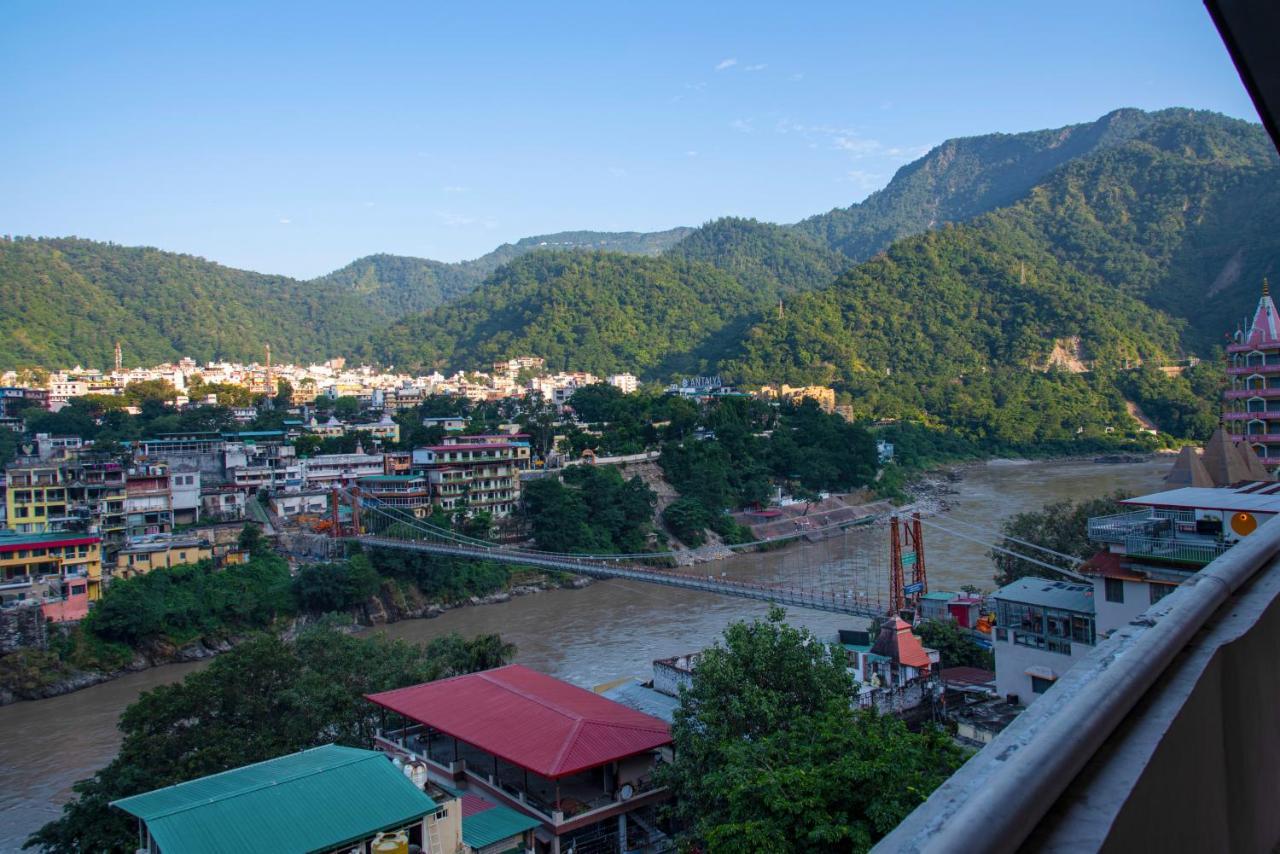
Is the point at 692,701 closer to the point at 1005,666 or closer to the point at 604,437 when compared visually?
the point at 1005,666

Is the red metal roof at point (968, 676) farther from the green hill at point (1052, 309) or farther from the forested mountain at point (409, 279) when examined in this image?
the forested mountain at point (409, 279)

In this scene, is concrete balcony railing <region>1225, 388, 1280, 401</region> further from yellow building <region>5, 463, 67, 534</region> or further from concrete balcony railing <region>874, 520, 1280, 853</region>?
yellow building <region>5, 463, 67, 534</region>

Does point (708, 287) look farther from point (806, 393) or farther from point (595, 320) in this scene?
point (806, 393)

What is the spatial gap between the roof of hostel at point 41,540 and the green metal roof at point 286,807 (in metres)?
6.37

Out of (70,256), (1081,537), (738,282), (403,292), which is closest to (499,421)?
(1081,537)

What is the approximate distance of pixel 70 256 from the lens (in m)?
35.7

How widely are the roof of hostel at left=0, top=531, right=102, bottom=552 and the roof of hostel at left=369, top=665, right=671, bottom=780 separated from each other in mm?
5736

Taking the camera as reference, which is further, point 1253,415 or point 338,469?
point 338,469

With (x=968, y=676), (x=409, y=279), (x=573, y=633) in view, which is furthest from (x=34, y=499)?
(x=409, y=279)

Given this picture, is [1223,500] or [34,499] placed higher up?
[1223,500]

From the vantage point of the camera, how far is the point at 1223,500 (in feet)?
14.6

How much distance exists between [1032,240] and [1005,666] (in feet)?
121

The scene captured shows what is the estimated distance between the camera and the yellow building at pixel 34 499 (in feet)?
32.0

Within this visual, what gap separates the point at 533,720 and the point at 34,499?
27.3ft
